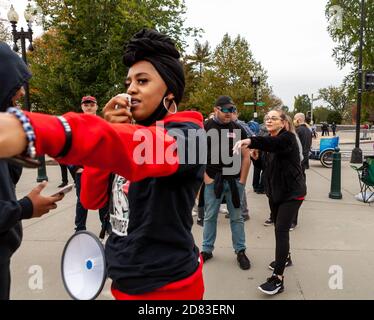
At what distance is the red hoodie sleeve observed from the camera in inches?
28.2

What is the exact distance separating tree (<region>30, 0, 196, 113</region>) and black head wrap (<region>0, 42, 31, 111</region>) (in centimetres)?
1234

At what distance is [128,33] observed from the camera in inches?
582

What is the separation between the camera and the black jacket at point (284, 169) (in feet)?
10.7

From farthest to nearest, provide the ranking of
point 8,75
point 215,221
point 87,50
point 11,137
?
point 87,50
point 215,221
point 8,75
point 11,137

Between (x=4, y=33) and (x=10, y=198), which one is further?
(x=4, y=33)

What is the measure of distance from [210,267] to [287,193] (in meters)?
1.27

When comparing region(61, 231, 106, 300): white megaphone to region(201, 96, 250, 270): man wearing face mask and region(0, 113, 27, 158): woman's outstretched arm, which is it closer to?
region(0, 113, 27, 158): woman's outstretched arm

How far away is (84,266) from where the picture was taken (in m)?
1.75

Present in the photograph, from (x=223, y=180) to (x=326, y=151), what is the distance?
9453 millimetres

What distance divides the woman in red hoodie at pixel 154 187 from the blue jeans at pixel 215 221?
2.38m

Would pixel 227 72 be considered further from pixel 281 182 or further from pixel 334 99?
pixel 334 99

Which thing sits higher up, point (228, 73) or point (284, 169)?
point (228, 73)

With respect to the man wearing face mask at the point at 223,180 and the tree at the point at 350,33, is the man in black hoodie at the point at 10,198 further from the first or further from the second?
the tree at the point at 350,33

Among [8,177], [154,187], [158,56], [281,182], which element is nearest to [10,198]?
[8,177]
